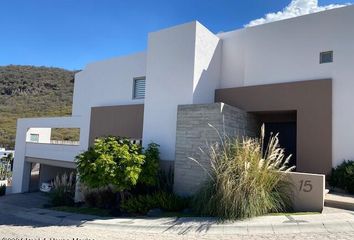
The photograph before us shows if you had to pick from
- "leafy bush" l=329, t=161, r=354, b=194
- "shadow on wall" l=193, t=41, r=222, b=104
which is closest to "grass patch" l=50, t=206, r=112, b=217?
"shadow on wall" l=193, t=41, r=222, b=104

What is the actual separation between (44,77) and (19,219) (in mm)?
58570

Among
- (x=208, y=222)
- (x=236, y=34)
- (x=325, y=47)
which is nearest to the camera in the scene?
(x=208, y=222)

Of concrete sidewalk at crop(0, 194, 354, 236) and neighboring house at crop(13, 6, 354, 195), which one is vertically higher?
neighboring house at crop(13, 6, 354, 195)

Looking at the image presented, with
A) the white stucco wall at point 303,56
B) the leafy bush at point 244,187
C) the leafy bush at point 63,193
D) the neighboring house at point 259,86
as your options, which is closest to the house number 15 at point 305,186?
the leafy bush at point 244,187

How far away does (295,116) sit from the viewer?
12.4 metres

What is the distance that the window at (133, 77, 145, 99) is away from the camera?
50.7 ft

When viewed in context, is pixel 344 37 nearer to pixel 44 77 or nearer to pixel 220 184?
pixel 220 184

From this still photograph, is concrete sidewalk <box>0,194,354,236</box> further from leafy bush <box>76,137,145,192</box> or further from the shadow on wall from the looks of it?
the shadow on wall

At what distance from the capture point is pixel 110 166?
9734 millimetres

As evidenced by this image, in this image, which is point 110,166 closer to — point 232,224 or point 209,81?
point 232,224

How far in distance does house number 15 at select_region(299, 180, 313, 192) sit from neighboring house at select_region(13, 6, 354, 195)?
2847mm

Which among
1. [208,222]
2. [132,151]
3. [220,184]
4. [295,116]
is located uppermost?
[295,116]

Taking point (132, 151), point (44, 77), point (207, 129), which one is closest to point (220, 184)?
point (207, 129)

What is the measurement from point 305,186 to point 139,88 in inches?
374
